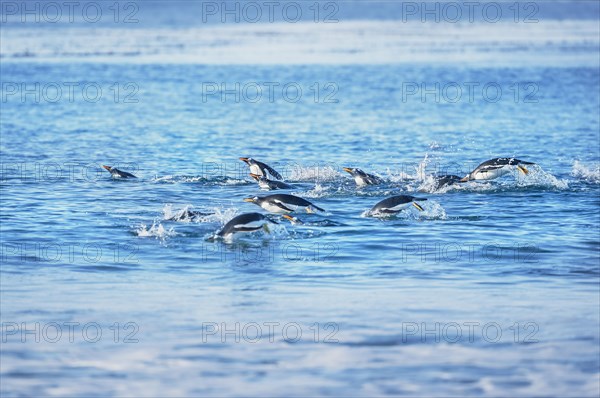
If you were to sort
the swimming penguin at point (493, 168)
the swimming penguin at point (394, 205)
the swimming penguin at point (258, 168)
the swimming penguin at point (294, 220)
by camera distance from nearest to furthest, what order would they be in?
the swimming penguin at point (294, 220)
the swimming penguin at point (394, 205)
the swimming penguin at point (493, 168)
the swimming penguin at point (258, 168)

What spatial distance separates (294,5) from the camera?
12006 centimetres

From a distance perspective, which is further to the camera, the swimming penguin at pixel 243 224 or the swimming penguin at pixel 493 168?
the swimming penguin at pixel 493 168

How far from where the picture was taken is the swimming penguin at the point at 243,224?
1438 cm

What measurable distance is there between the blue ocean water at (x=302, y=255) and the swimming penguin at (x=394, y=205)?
167 millimetres

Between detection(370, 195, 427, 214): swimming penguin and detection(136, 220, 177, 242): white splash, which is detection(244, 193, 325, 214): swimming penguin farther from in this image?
detection(136, 220, 177, 242): white splash

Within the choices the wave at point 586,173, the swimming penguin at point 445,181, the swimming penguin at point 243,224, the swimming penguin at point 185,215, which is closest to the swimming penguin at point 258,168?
the swimming penguin at point 445,181

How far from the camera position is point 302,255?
13891 millimetres

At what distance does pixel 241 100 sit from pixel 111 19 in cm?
6412

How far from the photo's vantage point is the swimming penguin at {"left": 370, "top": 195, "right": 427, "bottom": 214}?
16.0 metres

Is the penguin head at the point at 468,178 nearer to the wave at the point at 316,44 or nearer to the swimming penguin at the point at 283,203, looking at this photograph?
the swimming penguin at the point at 283,203

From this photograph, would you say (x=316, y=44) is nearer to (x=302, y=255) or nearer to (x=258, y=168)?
(x=258, y=168)

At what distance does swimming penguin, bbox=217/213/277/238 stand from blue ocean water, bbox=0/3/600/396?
189 millimetres

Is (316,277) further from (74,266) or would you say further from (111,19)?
(111,19)

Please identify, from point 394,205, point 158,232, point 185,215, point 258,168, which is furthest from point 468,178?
point 158,232
